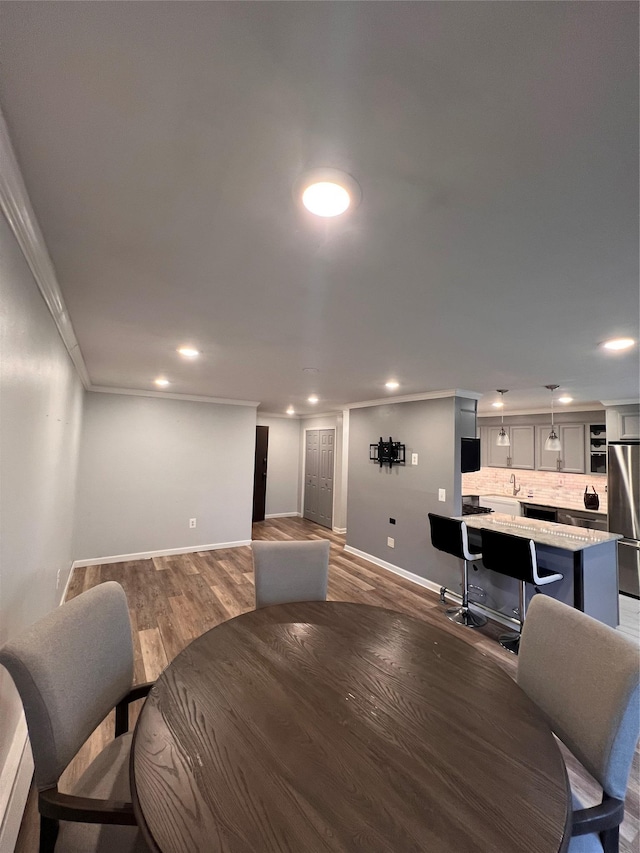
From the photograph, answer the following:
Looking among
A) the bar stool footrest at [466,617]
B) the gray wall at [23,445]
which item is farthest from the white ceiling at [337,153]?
the bar stool footrest at [466,617]

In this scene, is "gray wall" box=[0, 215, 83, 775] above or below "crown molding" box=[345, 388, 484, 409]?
below

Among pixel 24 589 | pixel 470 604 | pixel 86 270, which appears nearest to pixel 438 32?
pixel 86 270

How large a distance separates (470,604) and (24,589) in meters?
3.73

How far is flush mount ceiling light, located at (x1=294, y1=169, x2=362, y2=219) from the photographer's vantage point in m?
0.92

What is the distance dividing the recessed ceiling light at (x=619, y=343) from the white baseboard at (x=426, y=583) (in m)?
2.46

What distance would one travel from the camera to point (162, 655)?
2.58m

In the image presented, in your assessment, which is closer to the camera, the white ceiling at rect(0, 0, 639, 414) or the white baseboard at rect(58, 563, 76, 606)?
the white ceiling at rect(0, 0, 639, 414)

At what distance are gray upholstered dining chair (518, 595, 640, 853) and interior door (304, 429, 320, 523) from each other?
18.9 feet

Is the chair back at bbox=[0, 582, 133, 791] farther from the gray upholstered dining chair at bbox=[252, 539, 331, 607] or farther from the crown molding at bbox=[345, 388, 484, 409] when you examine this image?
the crown molding at bbox=[345, 388, 484, 409]

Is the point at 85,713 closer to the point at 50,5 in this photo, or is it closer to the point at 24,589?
the point at 24,589

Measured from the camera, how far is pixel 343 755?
0.91 meters

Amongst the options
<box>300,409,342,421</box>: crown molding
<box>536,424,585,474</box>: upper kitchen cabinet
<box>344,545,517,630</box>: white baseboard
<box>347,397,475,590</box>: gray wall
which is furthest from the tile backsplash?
<box>300,409,342,421</box>: crown molding

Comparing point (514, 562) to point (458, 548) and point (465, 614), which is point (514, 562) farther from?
point (465, 614)

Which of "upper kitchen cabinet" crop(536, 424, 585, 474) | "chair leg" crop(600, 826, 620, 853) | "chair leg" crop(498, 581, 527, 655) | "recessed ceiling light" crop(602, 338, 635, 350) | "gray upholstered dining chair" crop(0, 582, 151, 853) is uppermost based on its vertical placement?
"recessed ceiling light" crop(602, 338, 635, 350)
